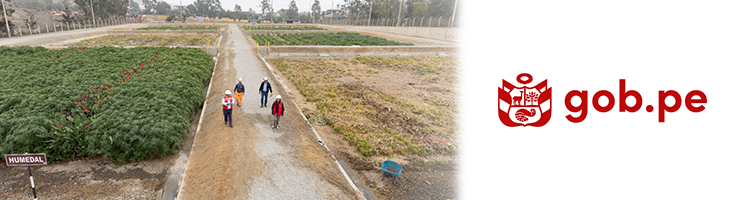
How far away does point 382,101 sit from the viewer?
16328 mm

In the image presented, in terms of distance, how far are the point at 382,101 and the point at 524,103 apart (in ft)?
40.3

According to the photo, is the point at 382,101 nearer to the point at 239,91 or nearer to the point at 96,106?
the point at 239,91

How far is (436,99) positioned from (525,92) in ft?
45.0

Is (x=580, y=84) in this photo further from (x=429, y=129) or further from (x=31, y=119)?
(x=31, y=119)

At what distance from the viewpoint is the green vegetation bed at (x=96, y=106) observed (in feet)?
28.4

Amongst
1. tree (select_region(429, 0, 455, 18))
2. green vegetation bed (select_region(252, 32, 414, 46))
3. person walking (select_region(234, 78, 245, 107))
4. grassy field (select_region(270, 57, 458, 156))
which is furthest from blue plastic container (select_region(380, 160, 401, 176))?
tree (select_region(429, 0, 455, 18))

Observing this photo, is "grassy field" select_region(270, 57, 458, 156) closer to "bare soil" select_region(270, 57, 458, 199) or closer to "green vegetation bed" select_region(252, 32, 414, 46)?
"bare soil" select_region(270, 57, 458, 199)

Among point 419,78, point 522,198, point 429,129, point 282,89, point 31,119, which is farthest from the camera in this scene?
point 419,78

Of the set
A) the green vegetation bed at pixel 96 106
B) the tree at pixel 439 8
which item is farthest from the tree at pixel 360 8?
the green vegetation bed at pixel 96 106

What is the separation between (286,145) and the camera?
9.53 metres

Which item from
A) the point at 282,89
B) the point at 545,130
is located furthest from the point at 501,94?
the point at 282,89

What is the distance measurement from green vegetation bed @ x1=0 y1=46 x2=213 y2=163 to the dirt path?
3.55 ft

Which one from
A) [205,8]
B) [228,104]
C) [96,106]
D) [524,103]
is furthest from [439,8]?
[205,8]

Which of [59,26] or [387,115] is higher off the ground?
[59,26]
